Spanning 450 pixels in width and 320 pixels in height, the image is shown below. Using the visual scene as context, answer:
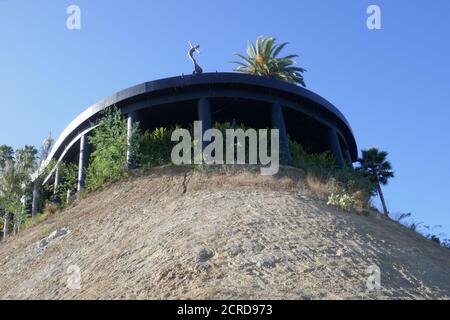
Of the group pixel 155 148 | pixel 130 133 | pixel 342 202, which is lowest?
pixel 342 202

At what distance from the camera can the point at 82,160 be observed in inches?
917

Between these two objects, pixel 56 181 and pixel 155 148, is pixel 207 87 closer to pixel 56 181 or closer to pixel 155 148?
pixel 155 148

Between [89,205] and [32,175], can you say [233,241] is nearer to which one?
[89,205]

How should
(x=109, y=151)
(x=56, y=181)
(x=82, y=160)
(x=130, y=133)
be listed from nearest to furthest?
(x=109, y=151) < (x=130, y=133) < (x=82, y=160) < (x=56, y=181)

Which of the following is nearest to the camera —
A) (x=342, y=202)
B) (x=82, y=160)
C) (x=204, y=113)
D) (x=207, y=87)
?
(x=342, y=202)

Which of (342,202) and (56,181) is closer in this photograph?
(342,202)

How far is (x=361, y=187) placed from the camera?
21.2 m

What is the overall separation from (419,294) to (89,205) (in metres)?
10.6

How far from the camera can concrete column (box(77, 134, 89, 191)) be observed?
73.0ft

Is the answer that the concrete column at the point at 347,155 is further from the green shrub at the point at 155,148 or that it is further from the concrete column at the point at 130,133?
the concrete column at the point at 130,133

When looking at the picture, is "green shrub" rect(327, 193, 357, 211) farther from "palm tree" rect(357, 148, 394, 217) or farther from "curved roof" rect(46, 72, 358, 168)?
"palm tree" rect(357, 148, 394, 217)

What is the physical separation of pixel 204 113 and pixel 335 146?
546cm

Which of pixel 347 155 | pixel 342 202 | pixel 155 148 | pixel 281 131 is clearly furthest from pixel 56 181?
pixel 342 202
